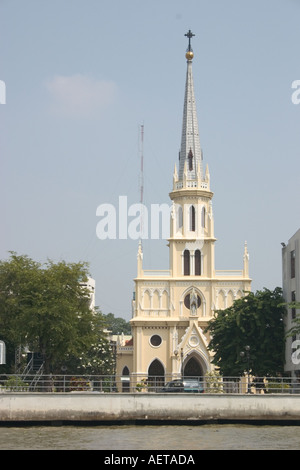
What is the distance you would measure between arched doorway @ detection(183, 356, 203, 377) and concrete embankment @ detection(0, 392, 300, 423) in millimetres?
49720

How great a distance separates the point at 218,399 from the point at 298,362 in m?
12.7

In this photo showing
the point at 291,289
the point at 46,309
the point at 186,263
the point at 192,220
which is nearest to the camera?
the point at 46,309

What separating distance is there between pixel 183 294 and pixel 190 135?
20.8 meters

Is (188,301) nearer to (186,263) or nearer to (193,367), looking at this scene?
(186,263)

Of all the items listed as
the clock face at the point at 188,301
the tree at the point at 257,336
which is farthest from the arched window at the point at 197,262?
the tree at the point at 257,336

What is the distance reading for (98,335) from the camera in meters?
74.5

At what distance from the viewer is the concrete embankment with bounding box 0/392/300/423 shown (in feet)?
169

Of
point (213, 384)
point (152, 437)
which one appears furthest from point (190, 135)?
point (152, 437)

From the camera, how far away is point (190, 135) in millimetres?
114000

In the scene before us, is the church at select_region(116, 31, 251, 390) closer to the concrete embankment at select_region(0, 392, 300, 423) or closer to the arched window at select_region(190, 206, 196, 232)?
the arched window at select_region(190, 206, 196, 232)

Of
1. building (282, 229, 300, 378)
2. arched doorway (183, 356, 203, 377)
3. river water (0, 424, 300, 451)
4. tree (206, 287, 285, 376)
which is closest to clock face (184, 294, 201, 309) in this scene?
arched doorway (183, 356, 203, 377)

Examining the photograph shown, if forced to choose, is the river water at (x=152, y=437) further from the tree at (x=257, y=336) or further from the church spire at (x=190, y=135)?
the church spire at (x=190, y=135)
